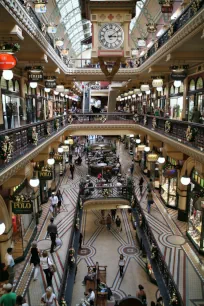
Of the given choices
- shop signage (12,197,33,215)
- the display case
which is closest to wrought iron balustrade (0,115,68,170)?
shop signage (12,197,33,215)

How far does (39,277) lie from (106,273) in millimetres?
4827

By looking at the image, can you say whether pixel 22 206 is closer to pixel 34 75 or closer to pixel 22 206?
pixel 22 206

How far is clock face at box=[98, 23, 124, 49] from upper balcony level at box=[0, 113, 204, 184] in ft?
12.0

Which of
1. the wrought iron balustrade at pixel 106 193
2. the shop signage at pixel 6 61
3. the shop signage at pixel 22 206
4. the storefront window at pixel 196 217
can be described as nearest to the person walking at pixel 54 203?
the wrought iron balustrade at pixel 106 193

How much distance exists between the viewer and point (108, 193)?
1858cm

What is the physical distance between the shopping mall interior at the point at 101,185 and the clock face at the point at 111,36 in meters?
0.04

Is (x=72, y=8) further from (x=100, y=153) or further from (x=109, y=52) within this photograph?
(x=109, y=52)

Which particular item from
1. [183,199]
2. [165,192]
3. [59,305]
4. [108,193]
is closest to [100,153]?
[108,193]

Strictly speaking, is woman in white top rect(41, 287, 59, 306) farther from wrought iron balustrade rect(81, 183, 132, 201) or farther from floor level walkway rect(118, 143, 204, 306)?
wrought iron balustrade rect(81, 183, 132, 201)

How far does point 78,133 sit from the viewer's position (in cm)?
2102

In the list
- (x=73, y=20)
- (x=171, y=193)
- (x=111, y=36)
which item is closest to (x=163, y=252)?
(x=171, y=193)

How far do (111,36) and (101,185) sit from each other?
1285 centimetres

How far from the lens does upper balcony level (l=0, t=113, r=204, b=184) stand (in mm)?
6504

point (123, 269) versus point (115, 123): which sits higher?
point (115, 123)
